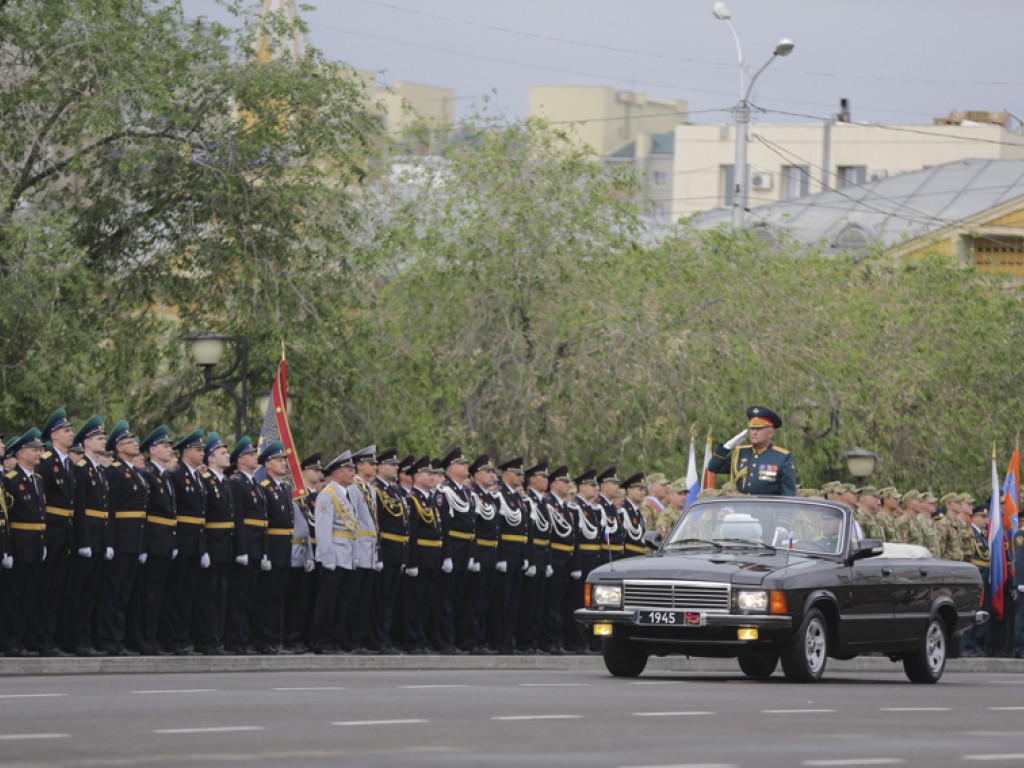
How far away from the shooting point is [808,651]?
20.2m

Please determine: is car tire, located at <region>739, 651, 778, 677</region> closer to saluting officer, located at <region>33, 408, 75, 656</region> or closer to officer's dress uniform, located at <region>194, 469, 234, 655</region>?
officer's dress uniform, located at <region>194, 469, 234, 655</region>

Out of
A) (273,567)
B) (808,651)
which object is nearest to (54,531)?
(273,567)

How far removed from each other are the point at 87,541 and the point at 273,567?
2.48m

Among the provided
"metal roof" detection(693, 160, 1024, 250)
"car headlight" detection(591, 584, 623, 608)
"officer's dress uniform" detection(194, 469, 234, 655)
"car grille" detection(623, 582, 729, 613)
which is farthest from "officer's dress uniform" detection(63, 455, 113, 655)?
"metal roof" detection(693, 160, 1024, 250)

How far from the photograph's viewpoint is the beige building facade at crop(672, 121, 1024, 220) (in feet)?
343

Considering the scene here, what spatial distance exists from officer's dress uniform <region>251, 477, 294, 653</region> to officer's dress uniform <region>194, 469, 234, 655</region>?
1.71ft

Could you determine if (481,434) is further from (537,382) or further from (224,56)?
(224,56)

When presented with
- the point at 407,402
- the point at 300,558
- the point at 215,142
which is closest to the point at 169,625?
the point at 300,558

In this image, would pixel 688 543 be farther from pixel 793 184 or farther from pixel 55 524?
pixel 793 184

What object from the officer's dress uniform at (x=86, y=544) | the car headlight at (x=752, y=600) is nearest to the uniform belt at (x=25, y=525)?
the officer's dress uniform at (x=86, y=544)

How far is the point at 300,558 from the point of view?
24.0m

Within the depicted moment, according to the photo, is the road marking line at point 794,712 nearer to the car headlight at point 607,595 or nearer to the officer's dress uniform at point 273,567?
the car headlight at point 607,595

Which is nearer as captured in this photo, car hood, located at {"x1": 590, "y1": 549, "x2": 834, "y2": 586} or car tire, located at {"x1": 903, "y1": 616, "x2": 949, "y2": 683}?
car hood, located at {"x1": 590, "y1": 549, "x2": 834, "y2": 586}

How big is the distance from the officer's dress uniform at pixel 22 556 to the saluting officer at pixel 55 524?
10 cm
